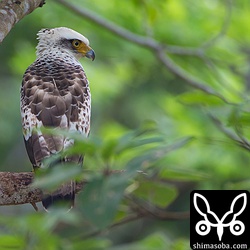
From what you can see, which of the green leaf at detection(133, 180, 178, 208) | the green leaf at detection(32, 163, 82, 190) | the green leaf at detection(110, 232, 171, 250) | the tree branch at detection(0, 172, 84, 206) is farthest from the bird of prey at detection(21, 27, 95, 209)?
the green leaf at detection(32, 163, 82, 190)

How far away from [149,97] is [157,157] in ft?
29.1

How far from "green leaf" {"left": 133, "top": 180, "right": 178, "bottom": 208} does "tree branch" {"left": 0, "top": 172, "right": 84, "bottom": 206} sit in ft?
1.29

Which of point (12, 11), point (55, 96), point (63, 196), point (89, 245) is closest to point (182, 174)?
point (63, 196)

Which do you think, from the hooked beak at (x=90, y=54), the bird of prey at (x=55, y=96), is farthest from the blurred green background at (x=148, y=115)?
the hooked beak at (x=90, y=54)

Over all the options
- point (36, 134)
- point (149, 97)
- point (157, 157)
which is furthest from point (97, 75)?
point (157, 157)

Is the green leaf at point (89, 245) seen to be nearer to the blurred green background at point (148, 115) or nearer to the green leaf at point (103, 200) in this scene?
the blurred green background at point (148, 115)

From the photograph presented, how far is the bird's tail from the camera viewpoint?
320 cm

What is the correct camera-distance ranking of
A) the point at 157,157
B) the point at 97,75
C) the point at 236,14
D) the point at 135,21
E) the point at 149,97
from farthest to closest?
1. the point at 149,97
2. the point at 97,75
3. the point at 236,14
4. the point at 135,21
5. the point at 157,157

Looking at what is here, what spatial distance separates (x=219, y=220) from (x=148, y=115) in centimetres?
751

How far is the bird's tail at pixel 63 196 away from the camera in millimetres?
3201

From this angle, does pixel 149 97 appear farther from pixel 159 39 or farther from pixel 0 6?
pixel 0 6

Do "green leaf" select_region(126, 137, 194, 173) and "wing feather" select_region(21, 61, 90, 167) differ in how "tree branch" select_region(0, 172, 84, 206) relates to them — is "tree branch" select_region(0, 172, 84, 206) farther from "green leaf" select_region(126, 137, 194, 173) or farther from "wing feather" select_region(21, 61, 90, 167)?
"green leaf" select_region(126, 137, 194, 173)

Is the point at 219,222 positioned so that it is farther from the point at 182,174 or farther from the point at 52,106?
the point at 52,106

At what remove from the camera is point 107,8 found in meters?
7.15
